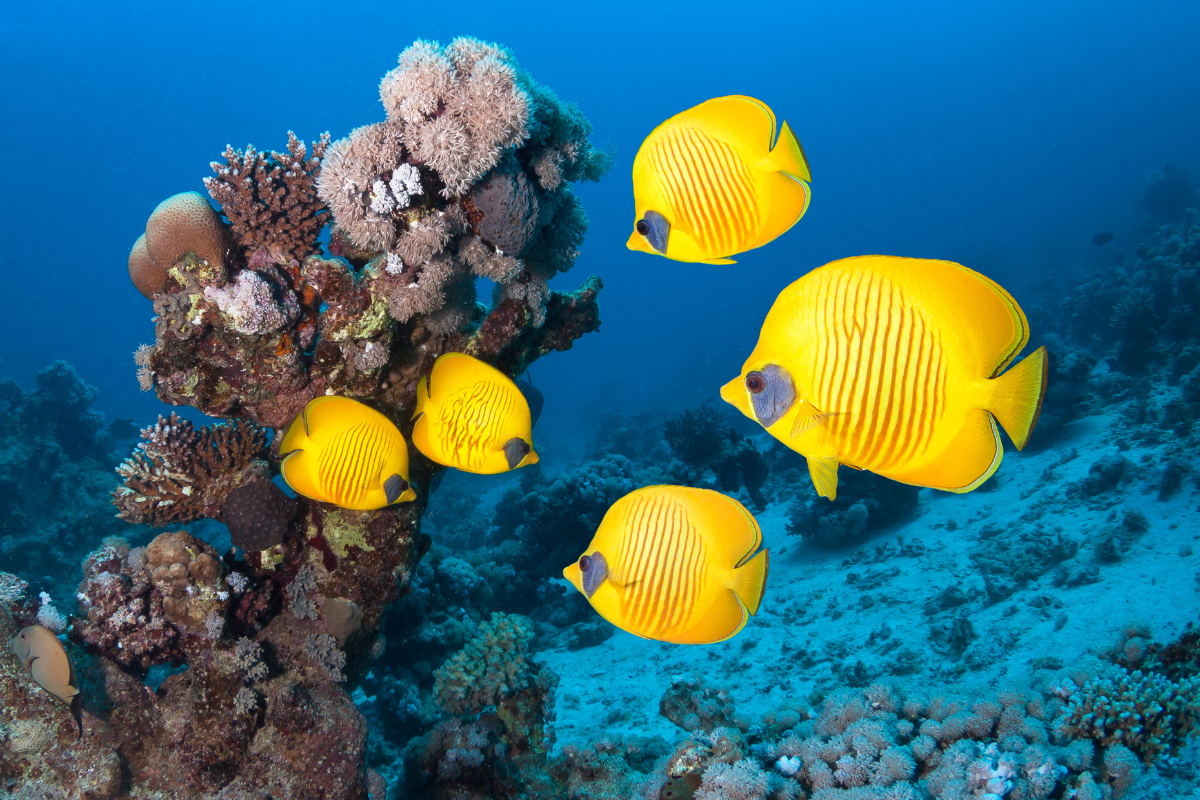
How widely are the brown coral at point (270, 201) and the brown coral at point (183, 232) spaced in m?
0.17

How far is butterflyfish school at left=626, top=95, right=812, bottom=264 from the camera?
163cm

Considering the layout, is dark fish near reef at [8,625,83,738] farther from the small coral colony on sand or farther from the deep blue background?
the deep blue background

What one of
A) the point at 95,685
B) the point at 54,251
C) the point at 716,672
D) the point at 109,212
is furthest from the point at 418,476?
the point at 109,212

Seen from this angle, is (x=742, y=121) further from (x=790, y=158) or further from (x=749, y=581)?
(x=749, y=581)

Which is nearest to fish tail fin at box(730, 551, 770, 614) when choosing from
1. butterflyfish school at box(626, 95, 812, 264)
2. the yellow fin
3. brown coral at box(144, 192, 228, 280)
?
the yellow fin

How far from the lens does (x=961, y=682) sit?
502cm

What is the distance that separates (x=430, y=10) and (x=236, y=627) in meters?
131

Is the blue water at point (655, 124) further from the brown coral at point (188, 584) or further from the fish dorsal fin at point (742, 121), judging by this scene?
the fish dorsal fin at point (742, 121)

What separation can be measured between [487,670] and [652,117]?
144 m

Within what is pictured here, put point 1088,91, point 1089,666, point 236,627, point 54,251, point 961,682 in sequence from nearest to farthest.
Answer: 1. point 236,627
2. point 1089,666
3. point 961,682
4. point 54,251
5. point 1088,91

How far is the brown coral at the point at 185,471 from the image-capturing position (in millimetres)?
3512

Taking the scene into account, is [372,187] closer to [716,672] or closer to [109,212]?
[716,672]

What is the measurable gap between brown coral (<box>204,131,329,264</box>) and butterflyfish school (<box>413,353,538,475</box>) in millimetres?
1684

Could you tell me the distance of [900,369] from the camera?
124 cm
